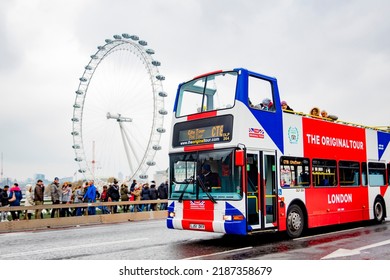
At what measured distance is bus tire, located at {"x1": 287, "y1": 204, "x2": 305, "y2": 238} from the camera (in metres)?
12.2

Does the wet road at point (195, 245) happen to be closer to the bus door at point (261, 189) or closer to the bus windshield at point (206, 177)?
the bus door at point (261, 189)

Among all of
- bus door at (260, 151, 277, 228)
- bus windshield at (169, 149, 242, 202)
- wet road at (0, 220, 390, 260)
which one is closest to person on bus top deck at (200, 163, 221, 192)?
bus windshield at (169, 149, 242, 202)

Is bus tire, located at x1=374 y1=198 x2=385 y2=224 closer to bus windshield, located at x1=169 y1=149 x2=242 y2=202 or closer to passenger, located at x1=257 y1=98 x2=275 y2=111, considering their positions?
passenger, located at x1=257 y1=98 x2=275 y2=111

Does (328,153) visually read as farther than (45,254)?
Yes

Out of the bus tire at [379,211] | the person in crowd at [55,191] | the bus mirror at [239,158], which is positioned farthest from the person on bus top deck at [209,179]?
the person in crowd at [55,191]

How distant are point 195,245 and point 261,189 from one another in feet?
6.82

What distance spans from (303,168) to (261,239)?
2.29m

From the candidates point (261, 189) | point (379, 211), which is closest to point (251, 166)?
point (261, 189)

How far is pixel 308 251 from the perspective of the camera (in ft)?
32.7

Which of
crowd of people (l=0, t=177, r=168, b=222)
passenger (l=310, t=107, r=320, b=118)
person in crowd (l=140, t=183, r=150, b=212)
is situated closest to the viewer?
passenger (l=310, t=107, r=320, b=118)

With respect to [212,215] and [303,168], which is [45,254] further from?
[303,168]

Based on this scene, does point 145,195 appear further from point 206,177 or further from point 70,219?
point 206,177

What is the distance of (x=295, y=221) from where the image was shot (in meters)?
12.4

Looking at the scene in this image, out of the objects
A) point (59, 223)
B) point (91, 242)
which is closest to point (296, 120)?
point (91, 242)
